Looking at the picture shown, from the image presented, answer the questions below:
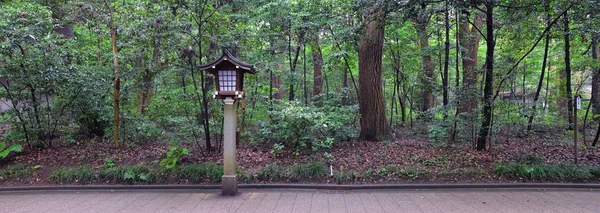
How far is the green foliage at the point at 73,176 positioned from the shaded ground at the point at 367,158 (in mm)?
228

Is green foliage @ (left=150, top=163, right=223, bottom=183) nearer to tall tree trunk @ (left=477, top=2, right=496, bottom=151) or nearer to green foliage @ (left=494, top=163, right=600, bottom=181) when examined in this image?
green foliage @ (left=494, top=163, right=600, bottom=181)

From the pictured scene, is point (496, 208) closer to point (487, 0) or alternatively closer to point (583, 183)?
point (583, 183)

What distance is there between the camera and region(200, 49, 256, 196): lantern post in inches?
188

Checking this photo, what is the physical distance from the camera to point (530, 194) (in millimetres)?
4680

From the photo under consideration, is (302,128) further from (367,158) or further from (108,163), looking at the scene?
(108,163)

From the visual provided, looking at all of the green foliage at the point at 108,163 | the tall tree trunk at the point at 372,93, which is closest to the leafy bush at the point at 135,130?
the green foliage at the point at 108,163

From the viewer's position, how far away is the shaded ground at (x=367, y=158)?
17.6 ft

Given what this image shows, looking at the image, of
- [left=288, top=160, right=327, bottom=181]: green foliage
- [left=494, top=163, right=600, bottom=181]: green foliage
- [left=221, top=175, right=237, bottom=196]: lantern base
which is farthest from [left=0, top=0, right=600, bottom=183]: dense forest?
[left=221, top=175, right=237, bottom=196]: lantern base

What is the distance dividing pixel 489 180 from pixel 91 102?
8.44m

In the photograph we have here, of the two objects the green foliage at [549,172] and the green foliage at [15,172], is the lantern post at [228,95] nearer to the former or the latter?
the green foliage at [15,172]

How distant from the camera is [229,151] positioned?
15.9 feet

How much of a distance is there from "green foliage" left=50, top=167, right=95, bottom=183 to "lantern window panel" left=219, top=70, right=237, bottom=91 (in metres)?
3.19

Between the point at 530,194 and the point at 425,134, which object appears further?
the point at 425,134

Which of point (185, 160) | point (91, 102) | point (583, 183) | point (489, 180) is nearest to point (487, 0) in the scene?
point (489, 180)
